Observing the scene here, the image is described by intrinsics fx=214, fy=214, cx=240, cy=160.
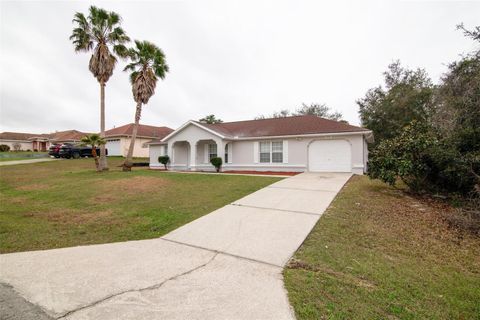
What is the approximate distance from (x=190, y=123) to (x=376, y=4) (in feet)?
46.7

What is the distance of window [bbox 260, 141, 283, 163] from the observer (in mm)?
16469

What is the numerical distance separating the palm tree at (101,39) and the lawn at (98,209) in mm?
7886

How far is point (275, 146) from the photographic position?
16.7m

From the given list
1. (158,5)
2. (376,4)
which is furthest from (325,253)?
(158,5)

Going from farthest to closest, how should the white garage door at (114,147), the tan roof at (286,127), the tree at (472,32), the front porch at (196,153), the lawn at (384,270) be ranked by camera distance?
the white garage door at (114,147), the front porch at (196,153), the tan roof at (286,127), the tree at (472,32), the lawn at (384,270)

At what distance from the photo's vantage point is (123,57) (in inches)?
664

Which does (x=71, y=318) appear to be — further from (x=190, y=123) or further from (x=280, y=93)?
(x=280, y=93)

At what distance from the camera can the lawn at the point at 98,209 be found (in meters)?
4.75

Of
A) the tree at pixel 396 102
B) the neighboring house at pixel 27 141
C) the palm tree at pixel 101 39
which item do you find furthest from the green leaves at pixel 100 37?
the neighboring house at pixel 27 141

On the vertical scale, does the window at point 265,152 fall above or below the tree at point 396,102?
below

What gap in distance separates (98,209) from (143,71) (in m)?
13.3

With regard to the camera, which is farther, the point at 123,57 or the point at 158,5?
the point at 123,57

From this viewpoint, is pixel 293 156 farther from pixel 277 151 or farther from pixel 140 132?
pixel 140 132

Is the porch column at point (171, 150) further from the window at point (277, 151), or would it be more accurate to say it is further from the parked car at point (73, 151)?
the parked car at point (73, 151)
